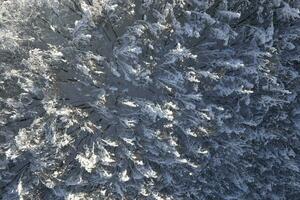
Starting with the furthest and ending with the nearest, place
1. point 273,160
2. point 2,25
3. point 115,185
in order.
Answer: point 273,160, point 115,185, point 2,25

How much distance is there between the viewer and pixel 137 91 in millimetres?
10438

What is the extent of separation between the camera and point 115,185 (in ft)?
33.4

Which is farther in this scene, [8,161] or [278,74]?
[278,74]

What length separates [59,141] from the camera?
9.68 meters

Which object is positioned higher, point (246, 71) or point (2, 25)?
point (2, 25)

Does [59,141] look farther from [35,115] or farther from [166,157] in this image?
[166,157]

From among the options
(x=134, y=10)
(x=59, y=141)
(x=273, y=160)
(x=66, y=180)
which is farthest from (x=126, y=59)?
(x=273, y=160)

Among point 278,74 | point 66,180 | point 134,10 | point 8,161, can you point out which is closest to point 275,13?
point 278,74

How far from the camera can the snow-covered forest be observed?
9.59 metres

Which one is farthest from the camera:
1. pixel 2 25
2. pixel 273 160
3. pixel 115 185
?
pixel 273 160

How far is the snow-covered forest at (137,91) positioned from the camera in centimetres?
959

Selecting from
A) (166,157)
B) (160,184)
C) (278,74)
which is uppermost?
(278,74)

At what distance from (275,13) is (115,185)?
5119mm

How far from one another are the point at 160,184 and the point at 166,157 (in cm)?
69
